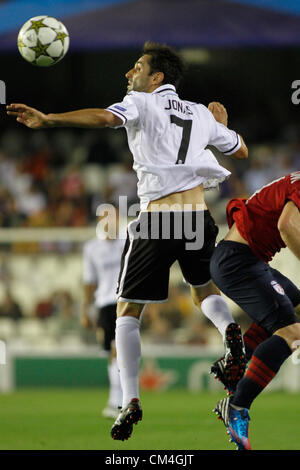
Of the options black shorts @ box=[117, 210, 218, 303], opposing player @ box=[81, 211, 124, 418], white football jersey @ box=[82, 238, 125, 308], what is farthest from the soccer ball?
white football jersey @ box=[82, 238, 125, 308]

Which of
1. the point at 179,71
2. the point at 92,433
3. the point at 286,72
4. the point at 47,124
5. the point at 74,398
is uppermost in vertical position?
the point at 286,72

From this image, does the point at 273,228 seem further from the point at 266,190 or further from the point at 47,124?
the point at 47,124

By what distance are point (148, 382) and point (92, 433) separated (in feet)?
14.0

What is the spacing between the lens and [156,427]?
763 centimetres

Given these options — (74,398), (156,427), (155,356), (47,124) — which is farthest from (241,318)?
(47,124)

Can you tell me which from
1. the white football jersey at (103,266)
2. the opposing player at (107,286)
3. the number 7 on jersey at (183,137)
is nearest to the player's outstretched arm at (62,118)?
the number 7 on jersey at (183,137)

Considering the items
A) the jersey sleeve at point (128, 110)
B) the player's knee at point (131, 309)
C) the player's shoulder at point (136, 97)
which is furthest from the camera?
the player's knee at point (131, 309)

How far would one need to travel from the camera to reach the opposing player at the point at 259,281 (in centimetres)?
507

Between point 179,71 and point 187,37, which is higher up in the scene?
point 187,37

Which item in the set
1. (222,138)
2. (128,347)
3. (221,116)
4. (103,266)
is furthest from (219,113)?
(103,266)

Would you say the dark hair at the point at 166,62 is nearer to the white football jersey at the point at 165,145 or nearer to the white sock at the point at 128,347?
the white football jersey at the point at 165,145

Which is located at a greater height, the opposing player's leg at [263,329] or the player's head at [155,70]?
the player's head at [155,70]

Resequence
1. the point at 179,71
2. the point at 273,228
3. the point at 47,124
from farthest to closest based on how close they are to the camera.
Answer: the point at 179,71 < the point at 273,228 < the point at 47,124

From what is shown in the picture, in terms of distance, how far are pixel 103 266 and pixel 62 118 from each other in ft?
14.6
